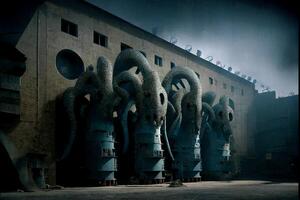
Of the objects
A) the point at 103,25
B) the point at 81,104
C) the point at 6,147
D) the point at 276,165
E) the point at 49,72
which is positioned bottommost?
the point at 276,165

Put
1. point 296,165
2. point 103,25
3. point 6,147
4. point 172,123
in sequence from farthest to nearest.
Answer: point 172,123 < point 103,25 < point 6,147 < point 296,165

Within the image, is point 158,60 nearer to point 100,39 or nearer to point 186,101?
point 186,101

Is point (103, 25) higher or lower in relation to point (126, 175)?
higher

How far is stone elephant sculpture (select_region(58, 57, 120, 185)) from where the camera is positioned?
2319 cm

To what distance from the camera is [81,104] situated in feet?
80.9

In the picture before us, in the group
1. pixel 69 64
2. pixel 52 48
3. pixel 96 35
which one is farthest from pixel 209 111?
pixel 52 48

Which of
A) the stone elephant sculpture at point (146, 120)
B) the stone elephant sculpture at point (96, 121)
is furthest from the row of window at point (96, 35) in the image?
the stone elephant sculpture at point (96, 121)

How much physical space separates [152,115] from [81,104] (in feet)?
15.3

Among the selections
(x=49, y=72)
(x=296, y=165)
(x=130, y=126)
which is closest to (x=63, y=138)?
(x=49, y=72)

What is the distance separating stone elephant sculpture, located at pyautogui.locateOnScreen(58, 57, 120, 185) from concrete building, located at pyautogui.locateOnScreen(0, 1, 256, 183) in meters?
1.16

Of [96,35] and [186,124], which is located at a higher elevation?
[96,35]

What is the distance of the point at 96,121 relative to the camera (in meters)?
23.7

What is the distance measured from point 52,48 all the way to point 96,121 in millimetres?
5126

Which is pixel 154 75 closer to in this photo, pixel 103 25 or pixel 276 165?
pixel 103 25
